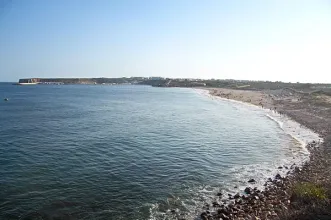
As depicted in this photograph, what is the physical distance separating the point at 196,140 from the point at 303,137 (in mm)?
14133

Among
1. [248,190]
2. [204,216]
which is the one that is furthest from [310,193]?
[204,216]

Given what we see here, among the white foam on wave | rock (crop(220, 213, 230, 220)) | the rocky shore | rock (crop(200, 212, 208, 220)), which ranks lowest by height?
the white foam on wave

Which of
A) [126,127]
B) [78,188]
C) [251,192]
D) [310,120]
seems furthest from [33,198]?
[310,120]

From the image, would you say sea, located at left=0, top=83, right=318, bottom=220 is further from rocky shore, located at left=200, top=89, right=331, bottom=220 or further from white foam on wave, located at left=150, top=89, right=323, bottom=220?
rocky shore, located at left=200, top=89, right=331, bottom=220

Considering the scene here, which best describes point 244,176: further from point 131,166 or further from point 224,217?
point 131,166

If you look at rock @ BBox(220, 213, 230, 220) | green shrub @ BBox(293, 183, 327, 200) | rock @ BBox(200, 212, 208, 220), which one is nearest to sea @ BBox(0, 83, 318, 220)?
rock @ BBox(200, 212, 208, 220)

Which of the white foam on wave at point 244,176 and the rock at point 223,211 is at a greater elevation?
the rock at point 223,211

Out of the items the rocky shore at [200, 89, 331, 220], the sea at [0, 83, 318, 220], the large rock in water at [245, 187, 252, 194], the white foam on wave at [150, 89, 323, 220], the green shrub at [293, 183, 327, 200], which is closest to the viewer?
the rocky shore at [200, 89, 331, 220]

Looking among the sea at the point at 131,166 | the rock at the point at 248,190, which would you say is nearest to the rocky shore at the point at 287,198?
the rock at the point at 248,190

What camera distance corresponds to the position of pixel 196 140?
3734 cm

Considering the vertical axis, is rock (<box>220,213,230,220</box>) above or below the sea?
above

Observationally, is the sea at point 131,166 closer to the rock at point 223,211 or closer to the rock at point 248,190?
the rock at point 248,190

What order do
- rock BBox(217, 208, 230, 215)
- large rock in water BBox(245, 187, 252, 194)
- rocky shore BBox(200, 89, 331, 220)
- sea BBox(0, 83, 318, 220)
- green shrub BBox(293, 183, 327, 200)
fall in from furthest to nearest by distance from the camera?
1. large rock in water BBox(245, 187, 252, 194)
2. sea BBox(0, 83, 318, 220)
3. rock BBox(217, 208, 230, 215)
4. green shrub BBox(293, 183, 327, 200)
5. rocky shore BBox(200, 89, 331, 220)

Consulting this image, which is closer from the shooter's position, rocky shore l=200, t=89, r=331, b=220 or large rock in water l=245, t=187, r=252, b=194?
rocky shore l=200, t=89, r=331, b=220
